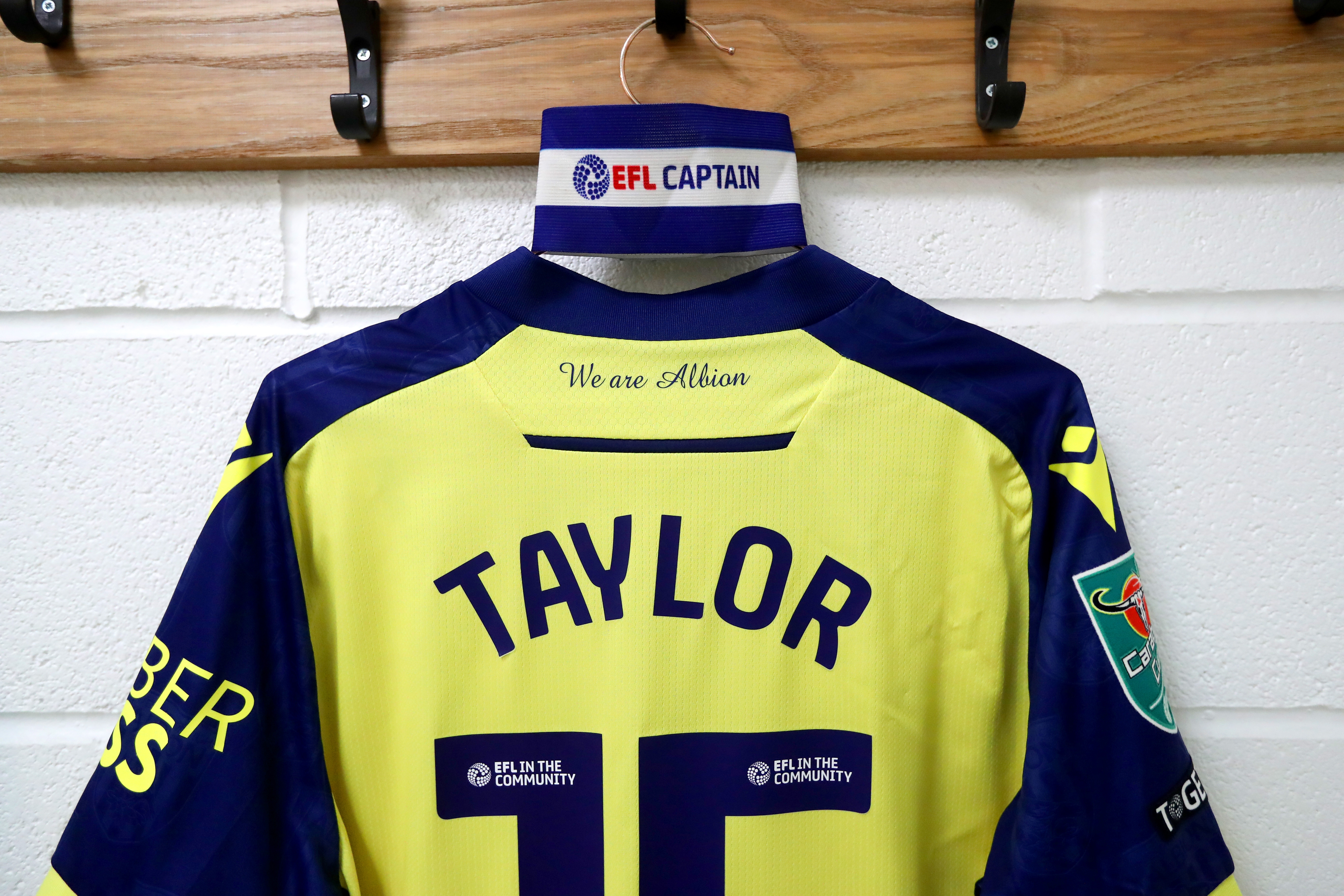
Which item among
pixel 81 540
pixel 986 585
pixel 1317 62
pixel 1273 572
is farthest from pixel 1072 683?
pixel 81 540

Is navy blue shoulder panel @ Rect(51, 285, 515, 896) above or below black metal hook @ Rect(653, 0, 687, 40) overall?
below

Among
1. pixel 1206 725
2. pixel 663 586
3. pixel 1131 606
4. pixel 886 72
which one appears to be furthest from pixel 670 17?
pixel 1206 725

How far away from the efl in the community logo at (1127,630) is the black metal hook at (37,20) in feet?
2.66

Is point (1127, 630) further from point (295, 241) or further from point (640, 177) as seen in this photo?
point (295, 241)

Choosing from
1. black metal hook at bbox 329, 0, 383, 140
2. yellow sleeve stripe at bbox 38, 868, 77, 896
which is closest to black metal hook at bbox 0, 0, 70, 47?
black metal hook at bbox 329, 0, 383, 140

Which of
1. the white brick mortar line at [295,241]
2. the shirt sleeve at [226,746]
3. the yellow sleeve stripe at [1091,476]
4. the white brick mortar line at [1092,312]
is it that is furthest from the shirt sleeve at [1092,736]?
the white brick mortar line at [295,241]

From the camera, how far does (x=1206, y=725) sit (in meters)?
0.63

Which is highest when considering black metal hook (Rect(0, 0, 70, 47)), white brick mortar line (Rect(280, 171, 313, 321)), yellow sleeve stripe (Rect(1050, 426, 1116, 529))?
black metal hook (Rect(0, 0, 70, 47))

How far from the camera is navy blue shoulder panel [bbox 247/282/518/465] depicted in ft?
1.72

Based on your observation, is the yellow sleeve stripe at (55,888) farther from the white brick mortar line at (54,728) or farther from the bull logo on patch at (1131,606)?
the bull logo on patch at (1131,606)

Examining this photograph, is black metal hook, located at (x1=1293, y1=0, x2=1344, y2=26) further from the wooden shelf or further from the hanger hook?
the hanger hook

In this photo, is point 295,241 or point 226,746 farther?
point 295,241

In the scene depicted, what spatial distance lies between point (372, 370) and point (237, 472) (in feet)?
0.35

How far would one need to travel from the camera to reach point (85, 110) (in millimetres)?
590
